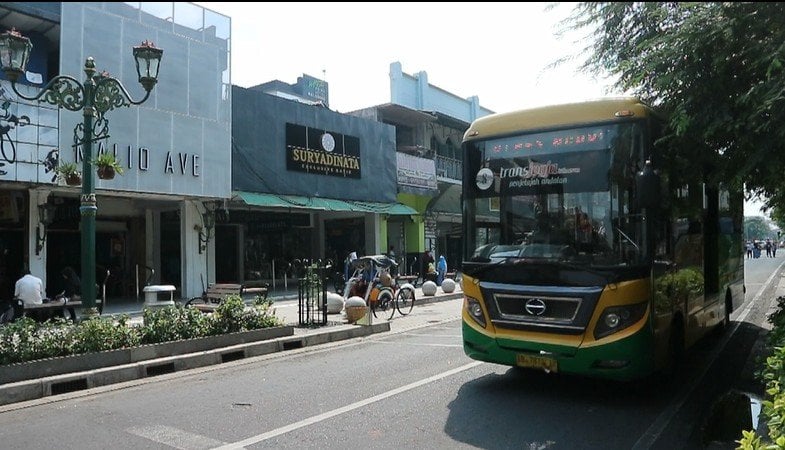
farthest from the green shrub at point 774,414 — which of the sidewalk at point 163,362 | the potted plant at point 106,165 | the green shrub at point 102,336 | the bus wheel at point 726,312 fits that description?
the potted plant at point 106,165

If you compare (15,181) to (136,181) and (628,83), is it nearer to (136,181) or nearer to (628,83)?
(136,181)

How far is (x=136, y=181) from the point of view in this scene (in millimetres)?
16359

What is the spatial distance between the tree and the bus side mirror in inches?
19.8

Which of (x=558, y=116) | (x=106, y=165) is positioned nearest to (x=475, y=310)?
(x=558, y=116)

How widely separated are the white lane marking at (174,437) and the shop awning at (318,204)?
1376cm

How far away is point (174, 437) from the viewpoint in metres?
5.46

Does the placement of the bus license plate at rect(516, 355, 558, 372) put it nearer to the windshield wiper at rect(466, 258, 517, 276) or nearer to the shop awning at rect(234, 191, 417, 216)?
the windshield wiper at rect(466, 258, 517, 276)

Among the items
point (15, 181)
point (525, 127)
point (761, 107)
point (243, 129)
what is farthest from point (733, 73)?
point (243, 129)

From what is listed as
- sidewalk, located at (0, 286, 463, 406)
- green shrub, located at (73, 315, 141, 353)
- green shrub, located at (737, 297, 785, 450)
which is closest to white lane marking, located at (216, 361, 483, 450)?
sidewalk, located at (0, 286, 463, 406)

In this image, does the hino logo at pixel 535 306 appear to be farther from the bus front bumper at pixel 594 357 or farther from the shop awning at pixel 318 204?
the shop awning at pixel 318 204

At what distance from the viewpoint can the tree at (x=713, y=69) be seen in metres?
4.67

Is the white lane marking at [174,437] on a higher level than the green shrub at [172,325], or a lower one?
lower

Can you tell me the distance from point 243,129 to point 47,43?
623 centimetres

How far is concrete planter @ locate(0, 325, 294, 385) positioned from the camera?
732 centimetres
